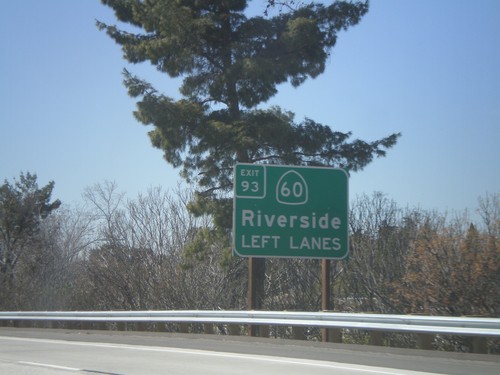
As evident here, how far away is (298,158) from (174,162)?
4496 millimetres

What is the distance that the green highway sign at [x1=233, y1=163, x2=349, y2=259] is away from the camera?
1741 cm

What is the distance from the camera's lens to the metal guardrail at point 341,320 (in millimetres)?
11672

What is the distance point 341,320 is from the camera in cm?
1405

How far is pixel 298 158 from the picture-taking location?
24.1 metres

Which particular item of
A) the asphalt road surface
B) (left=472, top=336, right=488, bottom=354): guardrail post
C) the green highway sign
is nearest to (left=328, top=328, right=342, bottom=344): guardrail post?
the asphalt road surface

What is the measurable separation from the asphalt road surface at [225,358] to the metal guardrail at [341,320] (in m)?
0.50

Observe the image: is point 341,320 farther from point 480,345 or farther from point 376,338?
point 480,345

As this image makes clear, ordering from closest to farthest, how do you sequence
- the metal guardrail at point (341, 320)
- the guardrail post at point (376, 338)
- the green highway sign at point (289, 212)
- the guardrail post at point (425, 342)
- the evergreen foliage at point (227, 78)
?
the metal guardrail at point (341, 320) < the guardrail post at point (425, 342) < the guardrail post at point (376, 338) < the green highway sign at point (289, 212) < the evergreen foliage at point (227, 78)

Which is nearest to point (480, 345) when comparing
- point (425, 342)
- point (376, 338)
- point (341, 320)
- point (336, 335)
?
point (425, 342)

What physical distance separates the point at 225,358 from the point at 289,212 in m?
5.34

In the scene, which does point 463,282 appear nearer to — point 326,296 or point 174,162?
point 326,296

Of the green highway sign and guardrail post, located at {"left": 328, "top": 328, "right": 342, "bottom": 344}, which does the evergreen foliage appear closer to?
the green highway sign

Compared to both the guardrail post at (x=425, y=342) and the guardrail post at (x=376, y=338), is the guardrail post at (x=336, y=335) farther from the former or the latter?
the guardrail post at (x=425, y=342)

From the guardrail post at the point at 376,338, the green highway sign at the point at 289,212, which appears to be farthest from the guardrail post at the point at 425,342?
the green highway sign at the point at 289,212
